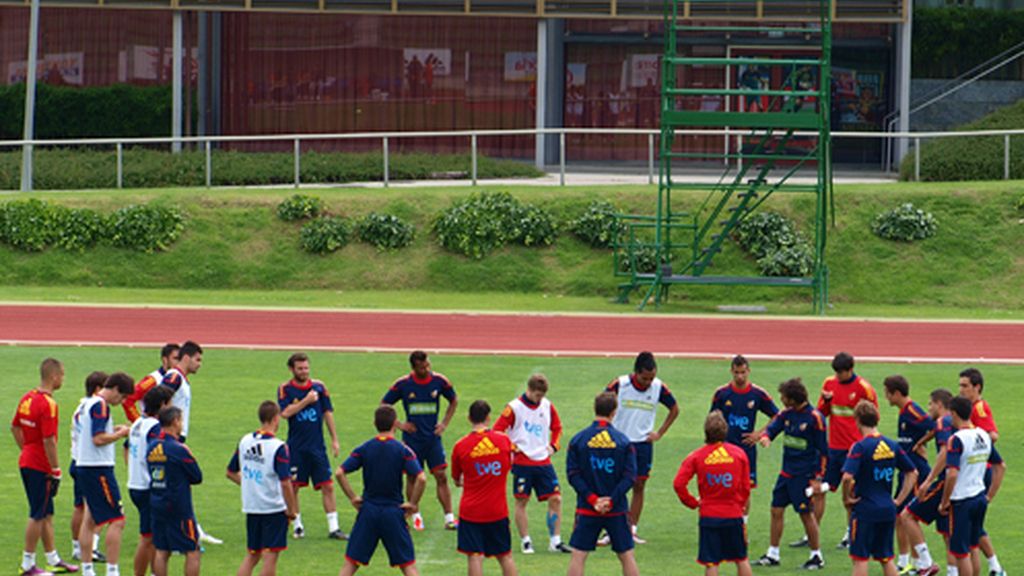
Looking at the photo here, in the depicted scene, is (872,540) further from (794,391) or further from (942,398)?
(794,391)

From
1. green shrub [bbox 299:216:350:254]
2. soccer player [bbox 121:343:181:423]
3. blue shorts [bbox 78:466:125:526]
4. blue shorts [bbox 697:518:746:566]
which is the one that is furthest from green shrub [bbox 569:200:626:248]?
blue shorts [bbox 697:518:746:566]

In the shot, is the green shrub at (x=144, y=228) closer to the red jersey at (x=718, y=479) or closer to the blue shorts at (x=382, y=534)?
the blue shorts at (x=382, y=534)

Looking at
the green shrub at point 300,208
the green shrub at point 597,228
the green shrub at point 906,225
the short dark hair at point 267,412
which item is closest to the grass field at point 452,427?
the short dark hair at point 267,412

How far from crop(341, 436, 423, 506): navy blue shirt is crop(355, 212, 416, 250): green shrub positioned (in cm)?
2148

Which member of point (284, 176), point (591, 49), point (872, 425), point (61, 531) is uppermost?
point (591, 49)

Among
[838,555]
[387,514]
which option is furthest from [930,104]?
[387,514]

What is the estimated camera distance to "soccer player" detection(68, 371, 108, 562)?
14.3 metres

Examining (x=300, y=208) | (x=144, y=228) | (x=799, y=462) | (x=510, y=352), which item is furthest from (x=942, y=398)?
(x=144, y=228)

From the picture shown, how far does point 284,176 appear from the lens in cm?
3844

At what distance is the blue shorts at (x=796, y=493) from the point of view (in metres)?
15.2

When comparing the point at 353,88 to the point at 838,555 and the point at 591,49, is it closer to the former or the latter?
the point at 591,49

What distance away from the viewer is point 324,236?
34.6m

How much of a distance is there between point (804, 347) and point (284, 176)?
1570 cm

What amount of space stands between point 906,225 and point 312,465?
21.1 metres
